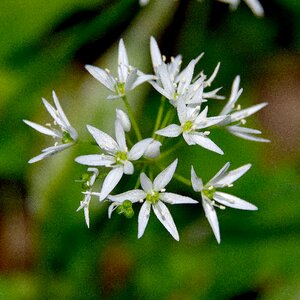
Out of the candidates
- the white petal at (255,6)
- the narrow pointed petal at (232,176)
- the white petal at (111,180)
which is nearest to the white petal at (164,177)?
the white petal at (111,180)

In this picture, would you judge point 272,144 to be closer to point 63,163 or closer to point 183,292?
point 183,292

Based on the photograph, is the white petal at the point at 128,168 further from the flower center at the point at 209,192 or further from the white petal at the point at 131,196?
the flower center at the point at 209,192

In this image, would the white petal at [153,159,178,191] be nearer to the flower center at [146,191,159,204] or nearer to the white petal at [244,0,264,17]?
the flower center at [146,191,159,204]

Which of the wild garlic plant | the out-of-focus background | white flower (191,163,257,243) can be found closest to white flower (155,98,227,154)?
the wild garlic plant

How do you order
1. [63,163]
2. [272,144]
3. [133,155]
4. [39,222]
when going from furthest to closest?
1. [272,144]
2. [39,222]
3. [63,163]
4. [133,155]

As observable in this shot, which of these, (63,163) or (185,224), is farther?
(185,224)

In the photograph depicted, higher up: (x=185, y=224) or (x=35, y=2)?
(x=35, y=2)

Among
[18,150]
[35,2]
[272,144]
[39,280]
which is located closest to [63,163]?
[18,150]
